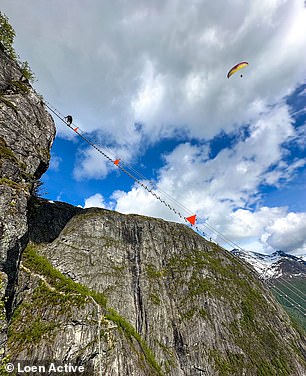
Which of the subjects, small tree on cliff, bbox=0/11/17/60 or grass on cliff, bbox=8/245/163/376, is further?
small tree on cliff, bbox=0/11/17/60

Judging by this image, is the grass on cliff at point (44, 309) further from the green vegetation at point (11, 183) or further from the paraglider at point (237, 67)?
the paraglider at point (237, 67)

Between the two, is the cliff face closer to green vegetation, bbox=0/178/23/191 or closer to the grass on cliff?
green vegetation, bbox=0/178/23/191

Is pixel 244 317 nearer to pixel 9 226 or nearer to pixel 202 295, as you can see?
pixel 202 295

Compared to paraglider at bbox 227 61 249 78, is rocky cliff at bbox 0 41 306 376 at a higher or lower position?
lower

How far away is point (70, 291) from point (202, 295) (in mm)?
38344

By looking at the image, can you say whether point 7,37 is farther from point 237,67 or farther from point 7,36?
point 237,67

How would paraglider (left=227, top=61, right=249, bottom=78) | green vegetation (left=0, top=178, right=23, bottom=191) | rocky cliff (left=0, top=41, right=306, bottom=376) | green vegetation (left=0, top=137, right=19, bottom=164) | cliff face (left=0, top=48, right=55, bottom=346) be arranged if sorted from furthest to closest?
1. paraglider (left=227, top=61, right=249, bottom=78)
2. rocky cliff (left=0, top=41, right=306, bottom=376)
3. green vegetation (left=0, top=137, right=19, bottom=164)
4. green vegetation (left=0, top=178, right=23, bottom=191)
5. cliff face (left=0, top=48, right=55, bottom=346)

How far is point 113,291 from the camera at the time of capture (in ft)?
171

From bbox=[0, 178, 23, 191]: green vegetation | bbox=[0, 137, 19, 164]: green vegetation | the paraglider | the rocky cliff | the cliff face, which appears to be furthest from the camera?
the paraglider

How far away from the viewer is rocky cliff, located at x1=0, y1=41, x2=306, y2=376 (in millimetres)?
29578

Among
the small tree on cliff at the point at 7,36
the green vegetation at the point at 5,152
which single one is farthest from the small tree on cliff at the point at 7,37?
the green vegetation at the point at 5,152

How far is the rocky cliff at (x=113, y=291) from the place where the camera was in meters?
29.6

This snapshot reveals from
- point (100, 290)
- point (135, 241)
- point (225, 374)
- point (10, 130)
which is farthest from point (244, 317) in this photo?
point (10, 130)

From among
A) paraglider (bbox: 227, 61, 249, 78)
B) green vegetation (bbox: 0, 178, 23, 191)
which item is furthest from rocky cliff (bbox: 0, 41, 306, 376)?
paraglider (bbox: 227, 61, 249, 78)
